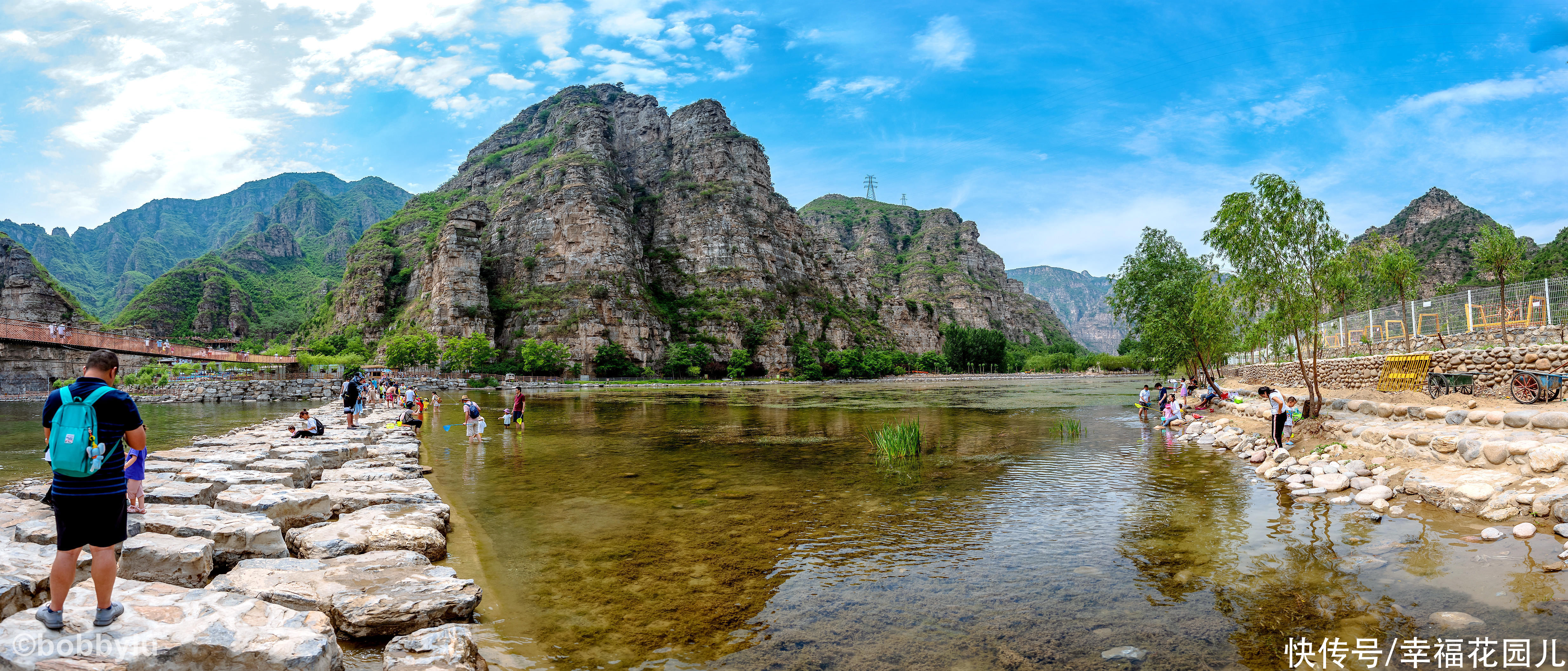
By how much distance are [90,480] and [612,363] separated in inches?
4707

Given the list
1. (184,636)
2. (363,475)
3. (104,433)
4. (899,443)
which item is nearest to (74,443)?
(104,433)

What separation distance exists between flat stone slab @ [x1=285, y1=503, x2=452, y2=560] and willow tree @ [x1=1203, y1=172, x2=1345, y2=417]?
846 inches

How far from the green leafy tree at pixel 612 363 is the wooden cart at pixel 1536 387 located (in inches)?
4590

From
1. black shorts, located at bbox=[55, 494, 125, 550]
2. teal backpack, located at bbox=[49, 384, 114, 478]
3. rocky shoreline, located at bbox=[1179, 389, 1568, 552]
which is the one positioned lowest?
rocky shoreline, located at bbox=[1179, 389, 1568, 552]

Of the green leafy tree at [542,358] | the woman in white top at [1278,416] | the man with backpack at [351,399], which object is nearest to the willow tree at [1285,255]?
the woman in white top at [1278,416]

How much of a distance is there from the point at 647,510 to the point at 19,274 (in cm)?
11677

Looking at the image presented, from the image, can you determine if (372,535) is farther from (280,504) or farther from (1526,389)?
(1526,389)

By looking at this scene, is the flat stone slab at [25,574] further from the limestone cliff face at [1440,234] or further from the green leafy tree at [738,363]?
the green leafy tree at [738,363]

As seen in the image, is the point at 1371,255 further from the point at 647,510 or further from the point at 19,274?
the point at 19,274

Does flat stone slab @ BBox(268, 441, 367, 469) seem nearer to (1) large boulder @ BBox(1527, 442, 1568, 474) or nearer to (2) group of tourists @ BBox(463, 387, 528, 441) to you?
(2) group of tourists @ BBox(463, 387, 528, 441)

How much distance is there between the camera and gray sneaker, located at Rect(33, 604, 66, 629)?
4281 millimetres

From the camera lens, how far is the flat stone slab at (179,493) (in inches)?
344

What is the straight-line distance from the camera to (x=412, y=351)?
339 ft

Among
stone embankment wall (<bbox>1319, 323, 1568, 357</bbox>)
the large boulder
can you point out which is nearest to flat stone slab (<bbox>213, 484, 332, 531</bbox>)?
the large boulder
